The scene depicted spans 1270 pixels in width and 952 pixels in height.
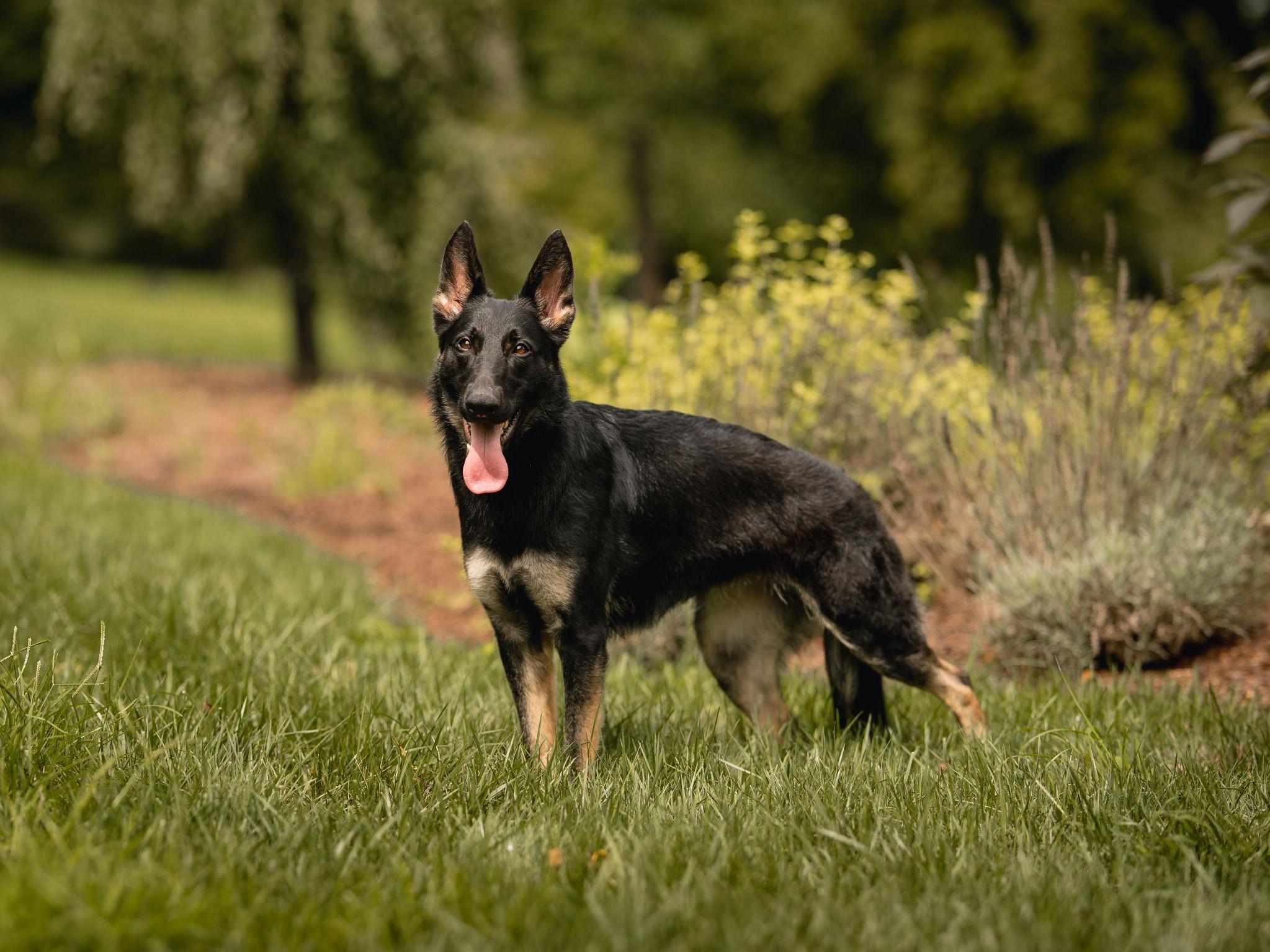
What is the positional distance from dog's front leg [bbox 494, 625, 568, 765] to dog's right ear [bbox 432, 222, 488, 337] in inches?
38.7

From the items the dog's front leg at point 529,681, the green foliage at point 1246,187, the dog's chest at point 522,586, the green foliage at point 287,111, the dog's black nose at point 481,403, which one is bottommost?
the dog's front leg at point 529,681

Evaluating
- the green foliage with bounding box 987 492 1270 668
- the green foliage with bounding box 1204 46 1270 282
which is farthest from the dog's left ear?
the green foliage with bounding box 1204 46 1270 282

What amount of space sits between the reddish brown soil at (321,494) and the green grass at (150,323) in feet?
4.40

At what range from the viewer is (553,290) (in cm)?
341

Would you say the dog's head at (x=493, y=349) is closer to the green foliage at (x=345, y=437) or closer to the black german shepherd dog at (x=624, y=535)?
the black german shepherd dog at (x=624, y=535)

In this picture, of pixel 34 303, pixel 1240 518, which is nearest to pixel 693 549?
pixel 1240 518

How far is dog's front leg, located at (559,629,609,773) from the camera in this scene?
320 centimetres

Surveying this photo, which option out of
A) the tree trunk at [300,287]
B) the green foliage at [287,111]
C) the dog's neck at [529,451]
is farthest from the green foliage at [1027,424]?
the tree trunk at [300,287]

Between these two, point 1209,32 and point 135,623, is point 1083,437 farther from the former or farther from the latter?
point 1209,32

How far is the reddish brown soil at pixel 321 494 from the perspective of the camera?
5.21 m

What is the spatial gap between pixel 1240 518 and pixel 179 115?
433 inches

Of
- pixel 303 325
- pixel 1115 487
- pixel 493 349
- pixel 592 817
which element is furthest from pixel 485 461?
pixel 303 325

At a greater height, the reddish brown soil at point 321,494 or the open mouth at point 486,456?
the open mouth at point 486,456

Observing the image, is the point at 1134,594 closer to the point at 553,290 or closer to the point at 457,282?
the point at 553,290
